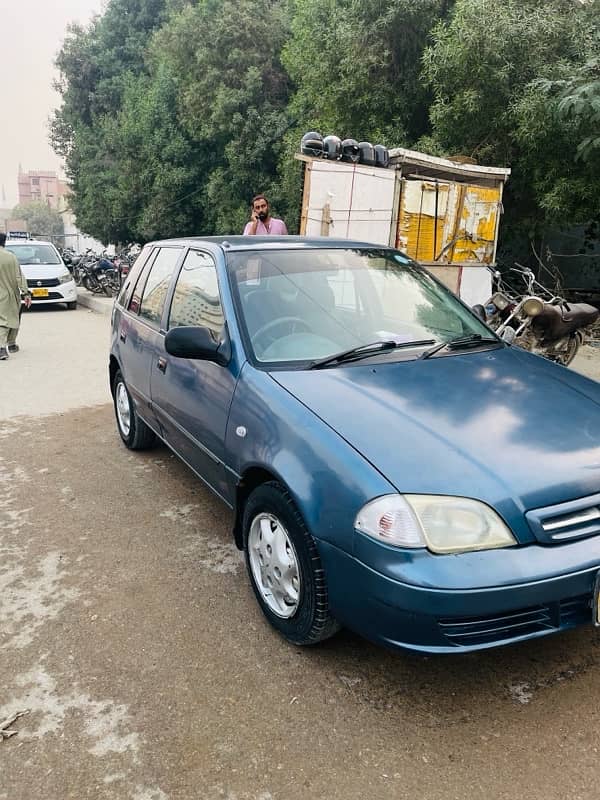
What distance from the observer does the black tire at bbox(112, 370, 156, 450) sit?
484cm

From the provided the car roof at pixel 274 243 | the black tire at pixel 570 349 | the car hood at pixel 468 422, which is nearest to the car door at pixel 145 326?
the car roof at pixel 274 243

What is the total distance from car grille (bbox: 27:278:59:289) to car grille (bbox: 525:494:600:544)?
14.1 metres

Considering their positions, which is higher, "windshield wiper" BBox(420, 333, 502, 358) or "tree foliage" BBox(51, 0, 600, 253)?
"tree foliage" BBox(51, 0, 600, 253)

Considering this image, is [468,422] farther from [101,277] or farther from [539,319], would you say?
[101,277]

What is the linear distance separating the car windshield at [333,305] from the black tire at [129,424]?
1903 millimetres

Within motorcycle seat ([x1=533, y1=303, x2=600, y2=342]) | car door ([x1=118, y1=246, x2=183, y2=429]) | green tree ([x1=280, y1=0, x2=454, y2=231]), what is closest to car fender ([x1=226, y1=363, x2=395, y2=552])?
car door ([x1=118, y1=246, x2=183, y2=429])

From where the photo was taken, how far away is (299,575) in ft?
7.90

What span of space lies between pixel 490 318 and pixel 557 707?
5620 mm

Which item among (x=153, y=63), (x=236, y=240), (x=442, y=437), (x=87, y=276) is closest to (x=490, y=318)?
(x=236, y=240)

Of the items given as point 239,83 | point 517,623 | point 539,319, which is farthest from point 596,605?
point 239,83

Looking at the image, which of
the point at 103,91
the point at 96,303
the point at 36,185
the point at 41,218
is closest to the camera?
the point at 96,303

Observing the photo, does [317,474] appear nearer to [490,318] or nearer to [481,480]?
[481,480]

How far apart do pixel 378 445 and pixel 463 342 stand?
3.97ft

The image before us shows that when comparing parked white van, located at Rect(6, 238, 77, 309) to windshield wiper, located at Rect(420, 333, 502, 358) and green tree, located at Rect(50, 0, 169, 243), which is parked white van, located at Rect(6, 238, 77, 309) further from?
windshield wiper, located at Rect(420, 333, 502, 358)
